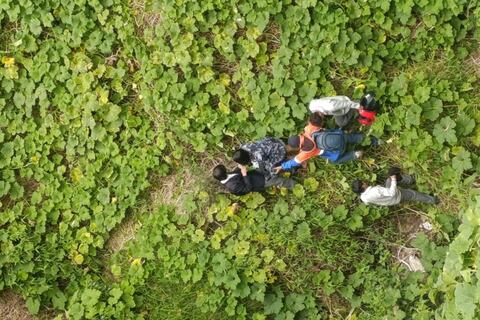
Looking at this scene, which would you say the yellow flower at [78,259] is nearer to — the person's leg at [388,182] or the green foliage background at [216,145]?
the green foliage background at [216,145]

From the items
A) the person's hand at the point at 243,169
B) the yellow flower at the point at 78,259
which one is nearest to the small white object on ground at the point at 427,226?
the person's hand at the point at 243,169

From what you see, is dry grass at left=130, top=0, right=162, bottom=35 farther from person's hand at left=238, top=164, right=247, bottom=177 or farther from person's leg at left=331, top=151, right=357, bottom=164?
person's leg at left=331, top=151, right=357, bottom=164

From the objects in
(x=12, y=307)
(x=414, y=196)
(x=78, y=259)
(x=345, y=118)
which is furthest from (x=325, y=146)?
(x=12, y=307)

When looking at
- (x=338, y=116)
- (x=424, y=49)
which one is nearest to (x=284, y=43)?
(x=338, y=116)

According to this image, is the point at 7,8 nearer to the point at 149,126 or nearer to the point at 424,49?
the point at 149,126

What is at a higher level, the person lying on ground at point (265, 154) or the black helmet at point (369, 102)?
the black helmet at point (369, 102)

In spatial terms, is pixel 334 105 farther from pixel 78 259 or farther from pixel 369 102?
pixel 78 259

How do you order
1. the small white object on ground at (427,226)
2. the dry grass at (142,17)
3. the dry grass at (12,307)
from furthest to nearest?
the dry grass at (12,307)
the dry grass at (142,17)
the small white object on ground at (427,226)

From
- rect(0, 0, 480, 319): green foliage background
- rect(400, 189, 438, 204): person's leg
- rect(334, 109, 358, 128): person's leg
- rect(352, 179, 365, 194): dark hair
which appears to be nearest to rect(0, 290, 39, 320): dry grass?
rect(0, 0, 480, 319): green foliage background
